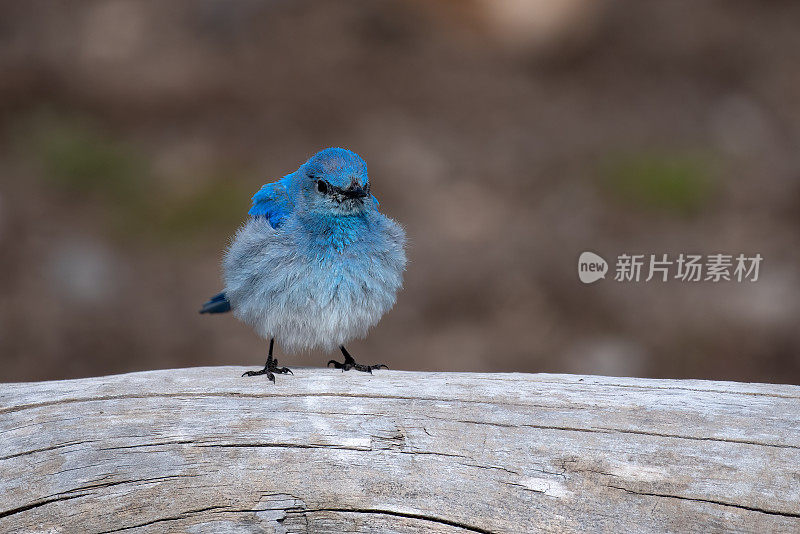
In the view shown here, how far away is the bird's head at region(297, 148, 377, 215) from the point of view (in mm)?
3837

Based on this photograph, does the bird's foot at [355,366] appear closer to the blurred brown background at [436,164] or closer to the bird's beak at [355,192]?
the bird's beak at [355,192]

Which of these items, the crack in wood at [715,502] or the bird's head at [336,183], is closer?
the crack in wood at [715,502]

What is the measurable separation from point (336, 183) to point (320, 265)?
400 millimetres

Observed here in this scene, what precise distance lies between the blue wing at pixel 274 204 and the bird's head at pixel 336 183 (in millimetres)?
162

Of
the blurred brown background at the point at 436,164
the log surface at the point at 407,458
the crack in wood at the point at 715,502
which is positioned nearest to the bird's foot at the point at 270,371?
the log surface at the point at 407,458

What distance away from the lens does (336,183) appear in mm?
3850

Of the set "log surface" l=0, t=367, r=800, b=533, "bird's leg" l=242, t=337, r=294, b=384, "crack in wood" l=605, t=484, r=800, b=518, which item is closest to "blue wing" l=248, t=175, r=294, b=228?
"bird's leg" l=242, t=337, r=294, b=384

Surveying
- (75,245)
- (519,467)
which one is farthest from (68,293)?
(519,467)

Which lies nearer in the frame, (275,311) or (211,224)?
(275,311)

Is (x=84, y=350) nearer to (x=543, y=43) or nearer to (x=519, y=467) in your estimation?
(x=519, y=467)

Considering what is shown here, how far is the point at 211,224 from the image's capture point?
8062 mm

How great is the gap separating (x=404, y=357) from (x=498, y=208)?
2049 mm

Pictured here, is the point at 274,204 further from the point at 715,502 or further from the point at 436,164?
the point at 436,164

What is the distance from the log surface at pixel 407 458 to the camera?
2.88 metres
